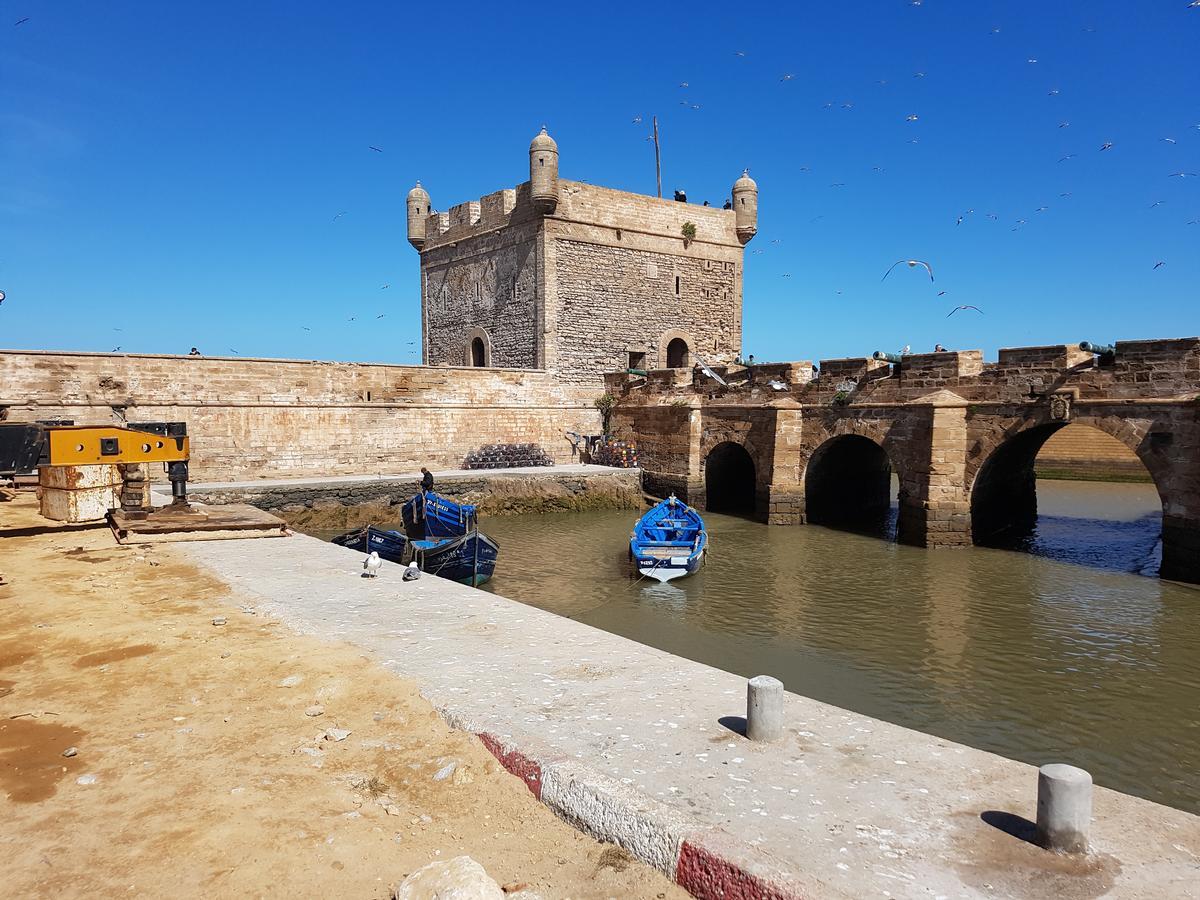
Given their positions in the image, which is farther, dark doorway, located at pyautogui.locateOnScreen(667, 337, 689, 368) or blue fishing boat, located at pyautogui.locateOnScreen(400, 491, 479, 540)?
dark doorway, located at pyautogui.locateOnScreen(667, 337, 689, 368)

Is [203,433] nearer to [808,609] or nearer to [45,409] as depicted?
[45,409]

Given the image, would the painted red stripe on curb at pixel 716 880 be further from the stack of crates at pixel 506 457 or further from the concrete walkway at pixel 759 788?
the stack of crates at pixel 506 457

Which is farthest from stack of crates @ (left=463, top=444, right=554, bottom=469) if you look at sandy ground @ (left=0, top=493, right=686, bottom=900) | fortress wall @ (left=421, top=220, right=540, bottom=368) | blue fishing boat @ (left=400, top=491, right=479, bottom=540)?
sandy ground @ (left=0, top=493, right=686, bottom=900)

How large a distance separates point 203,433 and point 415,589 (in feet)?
47.2

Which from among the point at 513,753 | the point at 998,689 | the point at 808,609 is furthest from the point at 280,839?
the point at 808,609

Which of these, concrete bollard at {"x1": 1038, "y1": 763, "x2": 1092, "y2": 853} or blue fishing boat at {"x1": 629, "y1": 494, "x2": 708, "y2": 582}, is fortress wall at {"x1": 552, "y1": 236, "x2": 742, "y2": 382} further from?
concrete bollard at {"x1": 1038, "y1": 763, "x2": 1092, "y2": 853}

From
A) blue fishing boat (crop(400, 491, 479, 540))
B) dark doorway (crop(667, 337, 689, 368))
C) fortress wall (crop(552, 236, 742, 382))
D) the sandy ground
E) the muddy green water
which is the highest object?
fortress wall (crop(552, 236, 742, 382))

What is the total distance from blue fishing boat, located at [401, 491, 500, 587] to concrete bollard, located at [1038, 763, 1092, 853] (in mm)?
10666

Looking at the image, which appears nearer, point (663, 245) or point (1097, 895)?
point (1097, 895)

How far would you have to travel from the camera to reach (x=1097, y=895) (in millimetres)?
2482

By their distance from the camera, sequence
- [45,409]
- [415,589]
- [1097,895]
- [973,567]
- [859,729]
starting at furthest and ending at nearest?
[45,409], [973,567], [415,589], [859,729], [1097,895]

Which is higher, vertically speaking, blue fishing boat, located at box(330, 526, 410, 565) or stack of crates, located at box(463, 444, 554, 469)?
stack of crates, located at box(463, 444, 554, 469)

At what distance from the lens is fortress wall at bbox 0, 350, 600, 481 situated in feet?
55.8

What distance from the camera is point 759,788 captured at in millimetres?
3236
